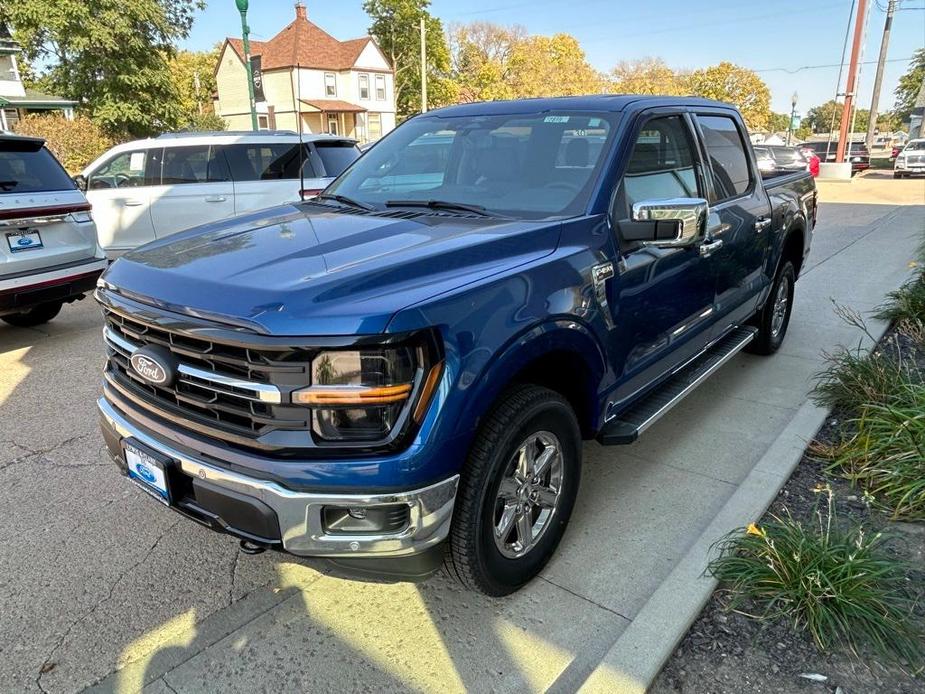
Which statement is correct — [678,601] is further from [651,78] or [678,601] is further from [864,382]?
[651,78]

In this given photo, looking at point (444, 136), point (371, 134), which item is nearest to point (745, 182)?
point (444, 136)

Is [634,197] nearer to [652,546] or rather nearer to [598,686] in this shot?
[652,546]

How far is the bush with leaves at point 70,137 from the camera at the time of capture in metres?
21.5

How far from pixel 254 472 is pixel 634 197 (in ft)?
6.95

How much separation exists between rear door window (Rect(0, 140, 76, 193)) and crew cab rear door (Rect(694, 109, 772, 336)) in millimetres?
5339

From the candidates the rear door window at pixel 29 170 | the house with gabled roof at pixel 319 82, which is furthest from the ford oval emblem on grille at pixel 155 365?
the house with gabled roof at pixel 319 82

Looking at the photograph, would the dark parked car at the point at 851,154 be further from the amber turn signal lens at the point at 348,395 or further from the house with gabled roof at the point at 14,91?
the amber turn signal lens at the point at 348,395

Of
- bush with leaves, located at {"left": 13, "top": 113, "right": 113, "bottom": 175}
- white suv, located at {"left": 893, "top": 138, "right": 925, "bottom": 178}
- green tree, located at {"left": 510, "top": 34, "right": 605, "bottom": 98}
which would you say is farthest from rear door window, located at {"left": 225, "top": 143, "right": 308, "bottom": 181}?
green tree, located at {"left": 510, "top": 34, "right": 605, "bottom": 98}

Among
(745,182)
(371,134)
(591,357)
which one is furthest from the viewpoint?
(371,134)

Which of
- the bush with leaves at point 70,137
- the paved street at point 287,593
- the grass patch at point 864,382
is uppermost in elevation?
the bush with leaves at point 70,137

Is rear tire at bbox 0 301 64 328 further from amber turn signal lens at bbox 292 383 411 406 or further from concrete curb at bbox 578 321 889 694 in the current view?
concrete curb at bbox 578 321 889 694

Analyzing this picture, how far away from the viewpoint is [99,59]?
25.2 metres

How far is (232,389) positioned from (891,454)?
10.2 ft

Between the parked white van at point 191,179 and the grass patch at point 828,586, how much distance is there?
6561 millimetres
